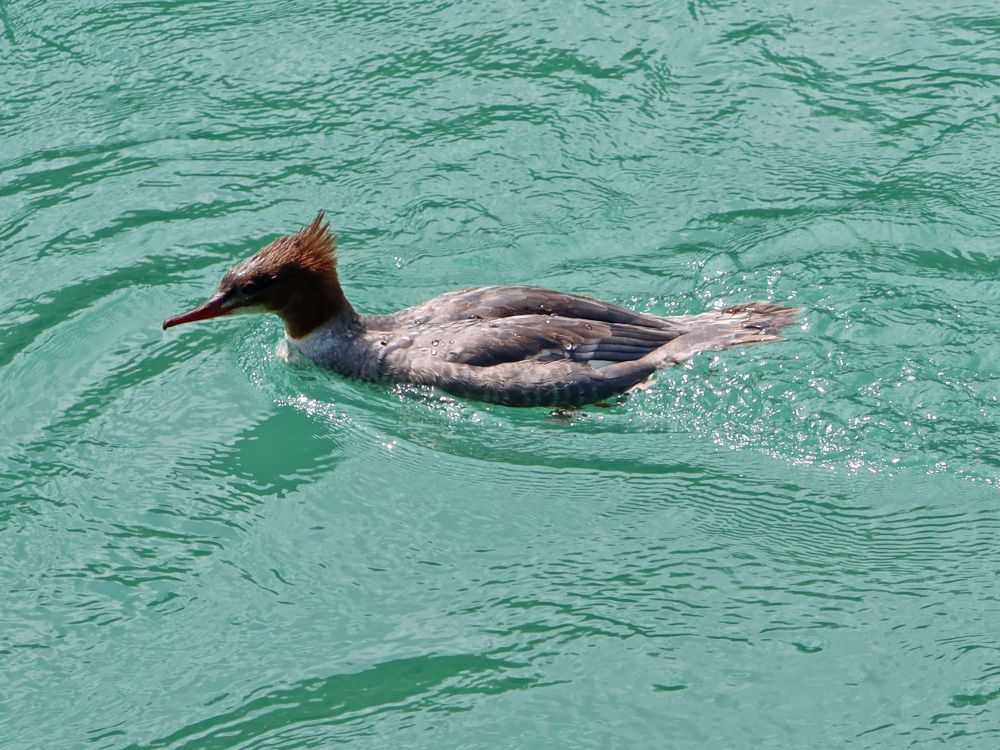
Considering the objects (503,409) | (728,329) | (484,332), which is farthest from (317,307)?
(728,329)

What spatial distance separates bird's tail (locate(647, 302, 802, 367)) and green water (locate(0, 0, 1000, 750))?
9 centimetres

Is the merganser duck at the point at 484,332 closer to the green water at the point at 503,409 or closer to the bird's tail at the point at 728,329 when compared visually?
the bird's tail at the point at 728,329

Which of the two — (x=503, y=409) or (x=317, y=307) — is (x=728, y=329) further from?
(x=317, y=307)

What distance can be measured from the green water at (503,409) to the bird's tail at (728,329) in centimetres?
9

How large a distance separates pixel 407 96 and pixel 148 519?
419 cm

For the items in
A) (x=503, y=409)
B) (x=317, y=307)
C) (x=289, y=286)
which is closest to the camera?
(x=503, y=409)

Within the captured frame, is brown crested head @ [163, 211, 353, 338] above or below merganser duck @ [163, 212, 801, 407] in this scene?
above

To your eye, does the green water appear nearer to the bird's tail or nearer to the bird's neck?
the bird's tail

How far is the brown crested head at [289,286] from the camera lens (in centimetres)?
796

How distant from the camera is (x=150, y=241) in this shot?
29.7 feet

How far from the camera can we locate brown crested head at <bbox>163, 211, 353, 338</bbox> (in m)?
7.96

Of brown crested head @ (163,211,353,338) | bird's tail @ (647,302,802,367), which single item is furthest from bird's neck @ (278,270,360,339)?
bird's tail @ (647,302,802,367)

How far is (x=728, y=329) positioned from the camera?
25.9 feet

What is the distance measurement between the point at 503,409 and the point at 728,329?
134 centimetres
